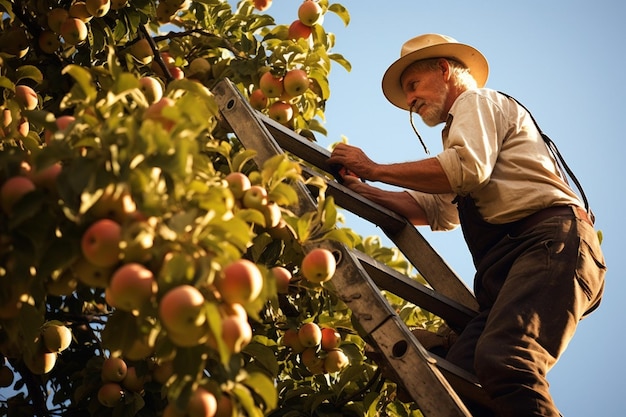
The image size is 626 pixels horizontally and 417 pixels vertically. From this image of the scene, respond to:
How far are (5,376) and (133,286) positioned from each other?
1894 mm

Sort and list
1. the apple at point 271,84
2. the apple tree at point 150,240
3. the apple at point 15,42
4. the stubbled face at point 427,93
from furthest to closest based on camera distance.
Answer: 1. the stubbled face at point 427,93
2. the apple at point 271,84
3. the apple at point 15,42
4. the apple tree at point 150,240

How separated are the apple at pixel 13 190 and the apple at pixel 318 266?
78 cm

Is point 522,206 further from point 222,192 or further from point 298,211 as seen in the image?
point 222,192

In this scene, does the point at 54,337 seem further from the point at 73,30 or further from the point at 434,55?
the point at 434,55

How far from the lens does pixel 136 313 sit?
1769mm

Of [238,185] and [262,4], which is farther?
[262,4]

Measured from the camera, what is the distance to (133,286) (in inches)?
64.0

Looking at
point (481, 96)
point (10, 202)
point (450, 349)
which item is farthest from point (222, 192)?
point (481, 96)

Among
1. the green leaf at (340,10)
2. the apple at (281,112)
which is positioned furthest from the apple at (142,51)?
the green leaf at (340,10)

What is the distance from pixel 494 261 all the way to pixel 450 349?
0.34 m

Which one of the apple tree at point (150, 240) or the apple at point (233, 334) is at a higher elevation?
the apple tree at point (150, 240)

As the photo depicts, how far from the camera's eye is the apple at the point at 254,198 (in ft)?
6.93

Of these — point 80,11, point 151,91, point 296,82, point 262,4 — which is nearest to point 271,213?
point 151,91

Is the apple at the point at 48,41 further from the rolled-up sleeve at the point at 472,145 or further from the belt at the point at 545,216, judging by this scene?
the belt at the point at 545,216
